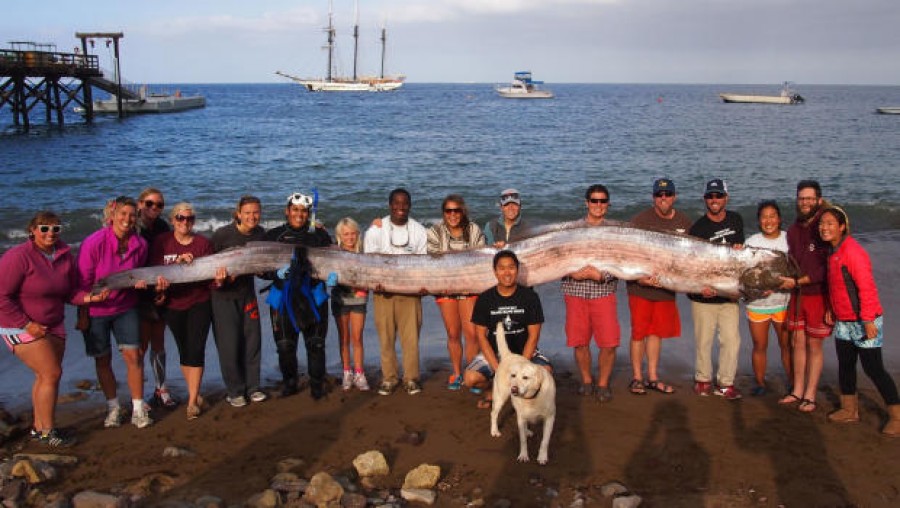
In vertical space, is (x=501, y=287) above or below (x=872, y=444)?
above

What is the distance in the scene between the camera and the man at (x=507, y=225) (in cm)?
688

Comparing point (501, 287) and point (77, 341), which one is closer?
point (501, 287)

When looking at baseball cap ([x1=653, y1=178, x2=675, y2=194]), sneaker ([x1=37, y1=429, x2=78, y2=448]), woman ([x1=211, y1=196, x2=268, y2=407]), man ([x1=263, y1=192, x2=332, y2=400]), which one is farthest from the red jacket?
sneaker ([x1=37, y1=429, x2=78, y2=448])

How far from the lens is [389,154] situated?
33906mm

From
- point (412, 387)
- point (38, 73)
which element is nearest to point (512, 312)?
point (412, 387)

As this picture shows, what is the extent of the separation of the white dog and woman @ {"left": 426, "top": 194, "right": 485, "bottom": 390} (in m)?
1.22

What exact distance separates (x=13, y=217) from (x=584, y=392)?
17.4 meters

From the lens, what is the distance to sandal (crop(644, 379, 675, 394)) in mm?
7012

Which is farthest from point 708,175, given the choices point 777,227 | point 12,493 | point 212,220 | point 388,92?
point 388,92

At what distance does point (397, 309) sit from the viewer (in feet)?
23.4

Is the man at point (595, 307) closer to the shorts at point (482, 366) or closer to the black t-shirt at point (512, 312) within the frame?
the shorts at point (482, 366)

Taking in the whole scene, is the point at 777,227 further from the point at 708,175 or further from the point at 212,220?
the point at 708,175

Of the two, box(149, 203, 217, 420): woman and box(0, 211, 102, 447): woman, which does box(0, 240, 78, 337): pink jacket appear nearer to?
box(0, 211, 102, 447): woman

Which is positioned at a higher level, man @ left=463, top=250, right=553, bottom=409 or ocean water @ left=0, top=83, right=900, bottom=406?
man @ left=463, top=250, right=553, bottom=409
